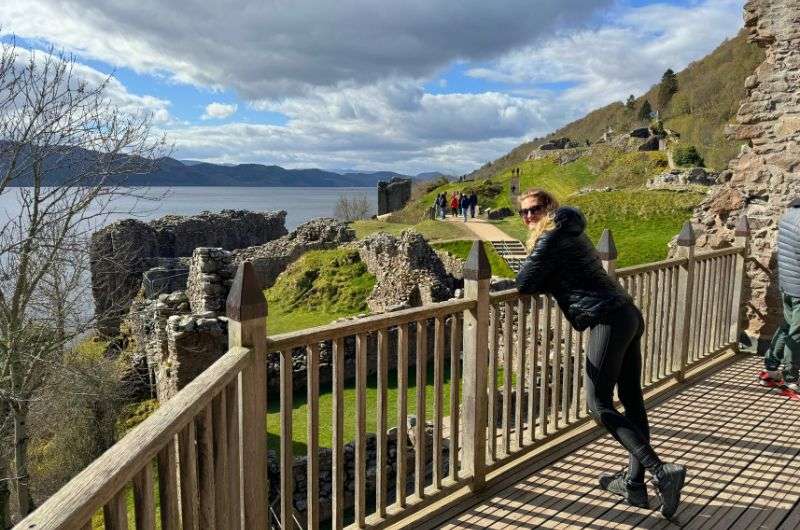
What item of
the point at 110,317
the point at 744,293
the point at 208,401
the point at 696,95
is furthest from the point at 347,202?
the point at 208,401

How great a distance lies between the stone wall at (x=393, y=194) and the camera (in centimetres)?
6094

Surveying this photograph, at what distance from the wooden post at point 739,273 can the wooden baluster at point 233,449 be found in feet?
21.3

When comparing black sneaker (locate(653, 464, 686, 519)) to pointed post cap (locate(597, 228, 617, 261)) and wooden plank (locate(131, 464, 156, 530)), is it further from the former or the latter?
wooden plank (locate(131, 464, 156, 530))

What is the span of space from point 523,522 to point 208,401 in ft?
7.65

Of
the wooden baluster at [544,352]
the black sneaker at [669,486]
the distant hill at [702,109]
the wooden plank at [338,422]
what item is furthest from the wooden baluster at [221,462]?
the distant hill at [702,109]

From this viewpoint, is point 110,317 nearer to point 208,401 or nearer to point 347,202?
point 208,401

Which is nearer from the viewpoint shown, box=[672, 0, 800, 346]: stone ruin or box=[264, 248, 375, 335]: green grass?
box=[672, 0, 800, 346]: stone ruin

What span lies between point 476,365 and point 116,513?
272 centimetres

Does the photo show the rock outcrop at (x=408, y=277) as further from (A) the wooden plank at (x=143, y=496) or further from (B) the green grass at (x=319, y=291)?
(A) the wooden plank at (x=143, y=496)

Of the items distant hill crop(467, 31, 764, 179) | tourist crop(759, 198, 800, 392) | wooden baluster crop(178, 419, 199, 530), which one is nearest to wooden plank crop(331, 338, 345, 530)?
wooden baluster crop(178, 419, 199, 530)

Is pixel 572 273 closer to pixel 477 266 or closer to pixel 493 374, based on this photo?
pixel 477 266

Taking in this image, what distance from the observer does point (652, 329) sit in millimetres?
5945

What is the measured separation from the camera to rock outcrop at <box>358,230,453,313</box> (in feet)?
65.6

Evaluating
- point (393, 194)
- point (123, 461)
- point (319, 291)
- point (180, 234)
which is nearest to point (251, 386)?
point (123, 461)
